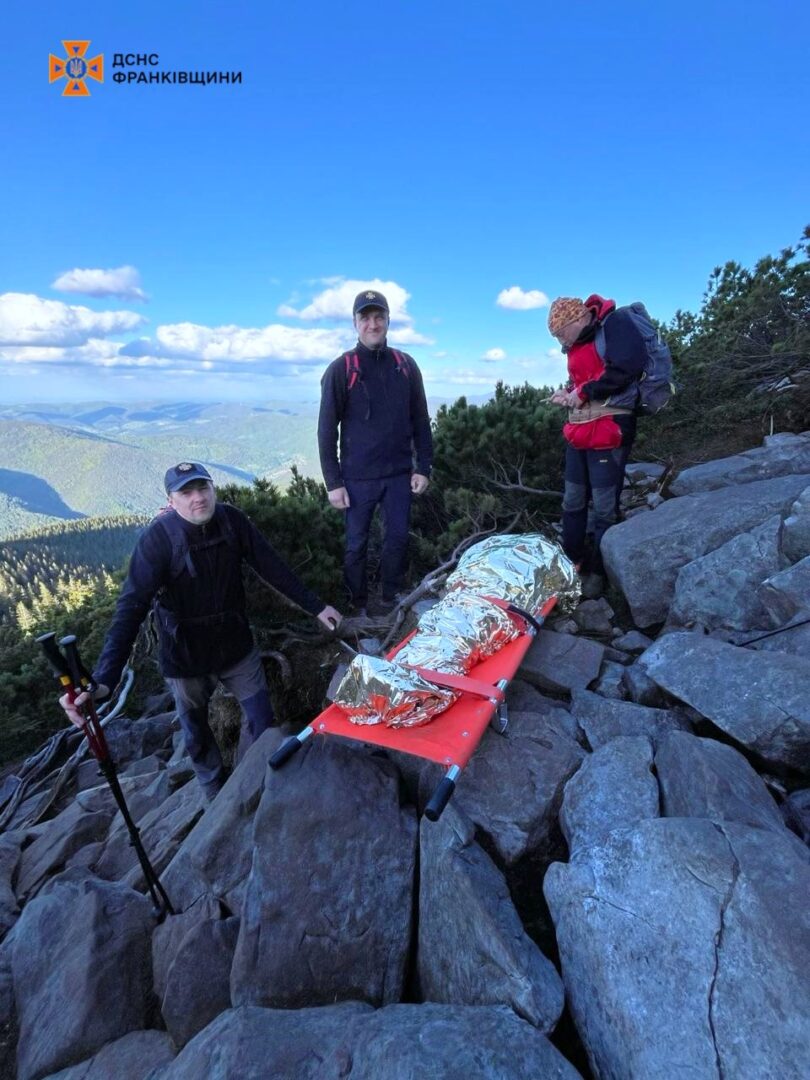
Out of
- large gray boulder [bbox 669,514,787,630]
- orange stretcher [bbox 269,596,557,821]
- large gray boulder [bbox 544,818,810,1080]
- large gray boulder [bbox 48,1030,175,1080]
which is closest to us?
large gray boulder [bbox 544,818,810,1080]

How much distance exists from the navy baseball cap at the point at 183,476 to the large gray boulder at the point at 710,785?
3.97 m

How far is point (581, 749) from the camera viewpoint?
4.24 metres

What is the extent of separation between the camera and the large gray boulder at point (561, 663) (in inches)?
195

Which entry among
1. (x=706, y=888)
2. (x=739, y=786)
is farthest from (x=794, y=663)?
(x=706, y=888)

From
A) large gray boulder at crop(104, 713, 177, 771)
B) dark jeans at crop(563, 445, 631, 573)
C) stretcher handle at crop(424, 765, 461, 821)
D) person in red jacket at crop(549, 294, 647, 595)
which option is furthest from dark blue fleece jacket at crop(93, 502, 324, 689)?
large gray boulder at crop(104, 713, 177, 771)

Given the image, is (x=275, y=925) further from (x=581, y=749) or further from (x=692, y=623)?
(x=692, y=623)

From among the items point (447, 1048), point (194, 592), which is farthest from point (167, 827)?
point (447, 1048)

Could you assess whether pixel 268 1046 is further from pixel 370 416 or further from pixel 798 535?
pixel 798 535

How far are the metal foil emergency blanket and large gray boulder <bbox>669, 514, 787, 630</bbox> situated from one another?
107cm

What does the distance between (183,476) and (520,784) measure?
11.5 ft

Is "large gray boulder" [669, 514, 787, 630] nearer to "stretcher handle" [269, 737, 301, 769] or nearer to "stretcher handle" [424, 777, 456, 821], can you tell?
"stretcher handle" [424, 777, 456, 821]

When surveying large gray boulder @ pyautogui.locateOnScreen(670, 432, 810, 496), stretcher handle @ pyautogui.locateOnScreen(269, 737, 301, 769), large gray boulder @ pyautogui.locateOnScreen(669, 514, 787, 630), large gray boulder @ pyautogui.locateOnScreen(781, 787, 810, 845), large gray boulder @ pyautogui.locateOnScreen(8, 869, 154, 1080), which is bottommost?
large gray boulder @ pyautogui.locateOnScreen(8, 869, 154, 1080)

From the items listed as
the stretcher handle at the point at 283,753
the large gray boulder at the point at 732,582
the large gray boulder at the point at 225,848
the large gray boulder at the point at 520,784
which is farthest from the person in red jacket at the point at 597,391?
the large gray boulder at the point at 225,848

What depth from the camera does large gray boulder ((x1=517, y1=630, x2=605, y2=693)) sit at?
496 centimetres
